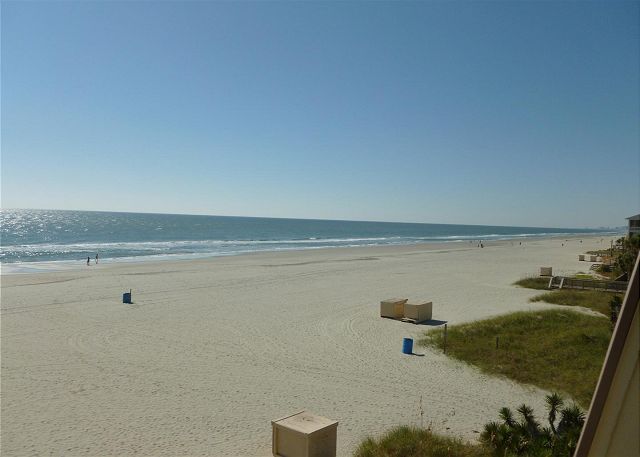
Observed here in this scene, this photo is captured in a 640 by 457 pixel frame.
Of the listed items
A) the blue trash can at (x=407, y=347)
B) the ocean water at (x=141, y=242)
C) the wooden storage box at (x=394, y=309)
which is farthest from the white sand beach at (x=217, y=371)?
the ocean water at (x=141, y=242)

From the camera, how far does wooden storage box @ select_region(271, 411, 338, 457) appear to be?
7.40 m

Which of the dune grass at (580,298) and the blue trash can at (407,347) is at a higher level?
the dune grass at (580,298)

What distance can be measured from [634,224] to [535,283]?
104 feet

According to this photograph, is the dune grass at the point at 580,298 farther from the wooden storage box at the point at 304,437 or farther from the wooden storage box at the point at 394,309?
the wooden storage box at the point at 304,437

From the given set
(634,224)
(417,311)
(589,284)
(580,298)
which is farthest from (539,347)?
(634,224)

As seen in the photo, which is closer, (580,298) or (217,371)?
(217,371)

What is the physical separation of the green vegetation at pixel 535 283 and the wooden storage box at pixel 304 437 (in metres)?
21.9

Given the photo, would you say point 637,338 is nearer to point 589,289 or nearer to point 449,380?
point 449,380

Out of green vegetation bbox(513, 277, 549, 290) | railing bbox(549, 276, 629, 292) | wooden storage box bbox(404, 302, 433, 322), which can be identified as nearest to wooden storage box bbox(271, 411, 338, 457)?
wooden storage box bbox(404, 302, 433, 322)

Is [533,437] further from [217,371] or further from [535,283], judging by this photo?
[535,283]

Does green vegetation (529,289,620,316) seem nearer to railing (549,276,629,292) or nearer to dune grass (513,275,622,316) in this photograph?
dune grass (513,275,622,316)

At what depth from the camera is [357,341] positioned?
50.1ft

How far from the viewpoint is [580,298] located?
71.4ft

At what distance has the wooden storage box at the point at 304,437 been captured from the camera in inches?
291
